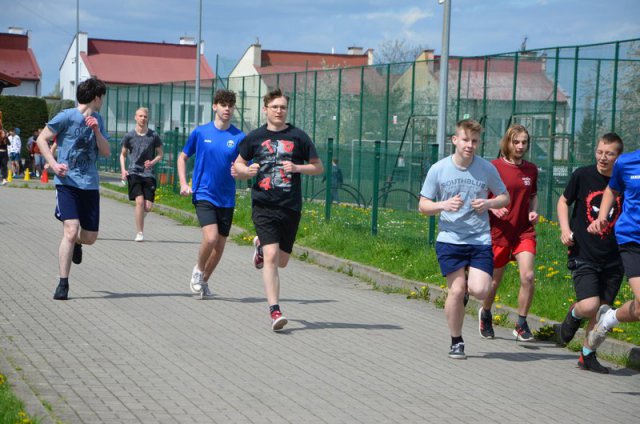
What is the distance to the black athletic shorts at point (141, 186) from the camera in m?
16.5

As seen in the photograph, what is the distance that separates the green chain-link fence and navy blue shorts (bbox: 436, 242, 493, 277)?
21.2 feet

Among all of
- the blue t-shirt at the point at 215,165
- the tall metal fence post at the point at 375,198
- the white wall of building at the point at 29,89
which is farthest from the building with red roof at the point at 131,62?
the blue t-shirt at the point at 215,165

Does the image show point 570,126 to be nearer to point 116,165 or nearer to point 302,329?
point 302,329

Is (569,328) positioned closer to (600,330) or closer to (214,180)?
(600,330)

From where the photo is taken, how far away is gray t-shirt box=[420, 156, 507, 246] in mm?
8266

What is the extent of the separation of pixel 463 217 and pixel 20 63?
7669 centimetres

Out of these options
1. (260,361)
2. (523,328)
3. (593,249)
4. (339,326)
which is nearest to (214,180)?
(339,326)

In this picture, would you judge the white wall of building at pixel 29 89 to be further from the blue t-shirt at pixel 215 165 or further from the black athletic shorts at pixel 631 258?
the black athletic shorts at pixel 631 258

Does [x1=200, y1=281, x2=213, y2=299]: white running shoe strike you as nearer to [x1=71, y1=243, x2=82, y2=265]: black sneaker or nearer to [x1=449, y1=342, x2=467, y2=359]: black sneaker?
[x1=71, y1=243, x2=82, y2=265]: black sneaker

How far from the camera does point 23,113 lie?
46.4 m

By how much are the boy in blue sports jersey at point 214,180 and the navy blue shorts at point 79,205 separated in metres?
0.86

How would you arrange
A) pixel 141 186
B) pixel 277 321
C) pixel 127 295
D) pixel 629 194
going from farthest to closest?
pixel 141 186, pixel 127 295, pixel 277 321, pixel 629 194

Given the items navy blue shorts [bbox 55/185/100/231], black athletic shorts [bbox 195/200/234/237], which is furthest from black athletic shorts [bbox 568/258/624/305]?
navy blue shorts [bbox 55/185/100/231]

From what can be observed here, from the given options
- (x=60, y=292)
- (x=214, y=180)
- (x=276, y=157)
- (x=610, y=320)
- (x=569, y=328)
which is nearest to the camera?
(x=610, y=320)
